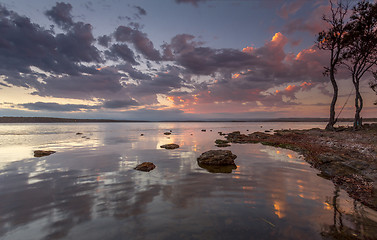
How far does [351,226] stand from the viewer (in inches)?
208

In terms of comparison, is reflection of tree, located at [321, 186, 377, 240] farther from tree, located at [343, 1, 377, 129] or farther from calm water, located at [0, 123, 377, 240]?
tree, located at [343, 1, 377, 129]

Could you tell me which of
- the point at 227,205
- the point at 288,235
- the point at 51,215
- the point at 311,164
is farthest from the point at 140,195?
the point at 311,164

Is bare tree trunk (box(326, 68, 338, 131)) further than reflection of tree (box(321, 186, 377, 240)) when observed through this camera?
Yes

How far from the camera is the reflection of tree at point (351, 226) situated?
4.83 meters

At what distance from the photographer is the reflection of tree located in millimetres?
4828

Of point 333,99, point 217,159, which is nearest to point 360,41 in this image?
point 333,99

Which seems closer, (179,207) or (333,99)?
(179,207)

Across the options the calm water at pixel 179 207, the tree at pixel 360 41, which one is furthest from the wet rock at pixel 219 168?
the tree at pixel 360 41

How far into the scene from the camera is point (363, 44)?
1173 inches

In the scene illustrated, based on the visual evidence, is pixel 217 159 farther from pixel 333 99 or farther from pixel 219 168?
pixel 333 99

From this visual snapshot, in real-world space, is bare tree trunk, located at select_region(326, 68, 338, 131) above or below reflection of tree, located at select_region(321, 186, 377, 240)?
above

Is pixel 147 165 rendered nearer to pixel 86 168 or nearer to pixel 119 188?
pixel 119 188

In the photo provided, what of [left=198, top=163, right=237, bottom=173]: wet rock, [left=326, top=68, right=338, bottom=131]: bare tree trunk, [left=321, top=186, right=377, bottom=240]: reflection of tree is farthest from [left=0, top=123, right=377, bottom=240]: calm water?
[left=326, top=68, right=338, bottom=131]: bare tree trunk

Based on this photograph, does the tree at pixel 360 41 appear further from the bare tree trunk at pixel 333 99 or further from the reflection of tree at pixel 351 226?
the reflection of tree at pixel 351 226
